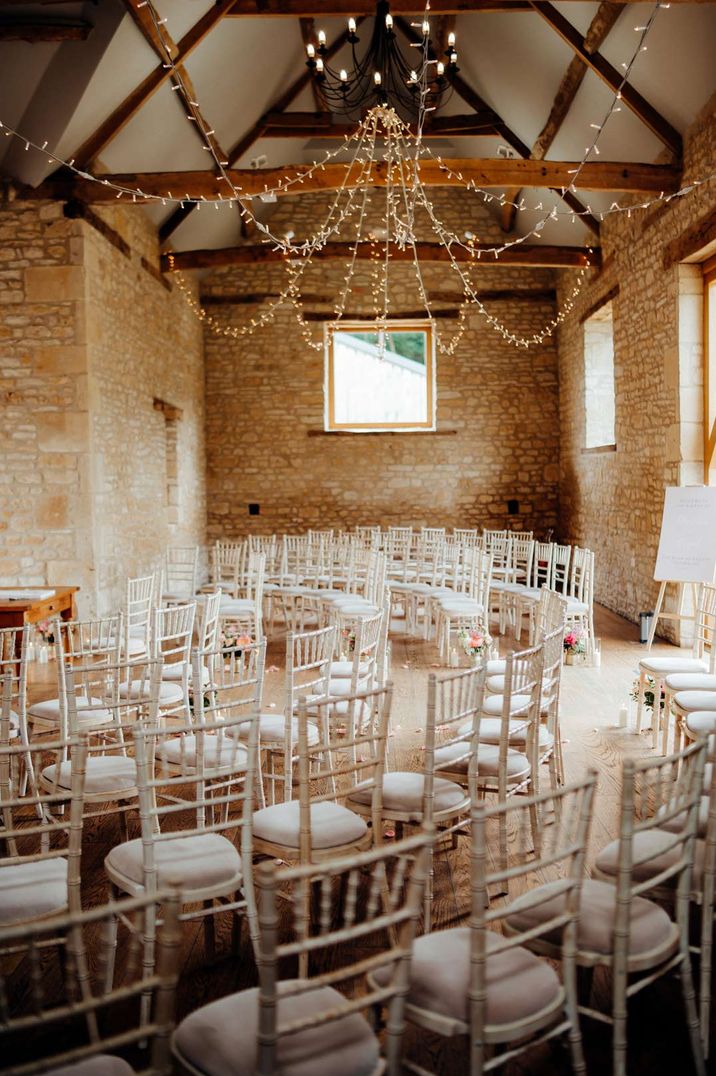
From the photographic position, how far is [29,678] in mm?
6414

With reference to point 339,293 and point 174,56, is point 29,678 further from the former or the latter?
point 339,293

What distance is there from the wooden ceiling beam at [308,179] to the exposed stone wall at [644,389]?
28.6 inches

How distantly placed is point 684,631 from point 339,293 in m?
7.45

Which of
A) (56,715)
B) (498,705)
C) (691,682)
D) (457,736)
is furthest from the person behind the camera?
(691,682)

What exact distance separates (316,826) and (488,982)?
0.91m

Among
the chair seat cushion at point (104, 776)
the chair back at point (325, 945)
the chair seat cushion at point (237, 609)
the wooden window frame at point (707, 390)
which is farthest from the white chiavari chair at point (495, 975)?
the wooden window frame at point (707, 390)

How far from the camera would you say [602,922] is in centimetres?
205

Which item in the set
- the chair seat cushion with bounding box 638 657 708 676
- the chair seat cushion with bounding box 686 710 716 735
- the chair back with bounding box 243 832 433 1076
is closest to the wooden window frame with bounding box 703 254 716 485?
the chair seat cushion with bounding box 638 657 708 676

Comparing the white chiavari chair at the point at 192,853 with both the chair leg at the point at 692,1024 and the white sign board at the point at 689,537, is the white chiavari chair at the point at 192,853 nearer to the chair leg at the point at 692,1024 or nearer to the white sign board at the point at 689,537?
the chair leg at the point at 692,1024

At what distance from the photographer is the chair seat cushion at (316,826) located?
8.49 ft

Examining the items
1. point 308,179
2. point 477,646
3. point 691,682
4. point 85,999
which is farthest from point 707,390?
point 85,999

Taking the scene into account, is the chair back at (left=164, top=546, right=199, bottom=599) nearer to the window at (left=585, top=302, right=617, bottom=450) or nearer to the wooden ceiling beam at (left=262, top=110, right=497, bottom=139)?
the wooden ceiling beam at (left=262, top=110, right=497, bottom=139)

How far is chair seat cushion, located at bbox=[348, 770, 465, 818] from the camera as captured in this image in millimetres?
2912

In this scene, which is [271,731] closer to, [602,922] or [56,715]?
[56,715]
